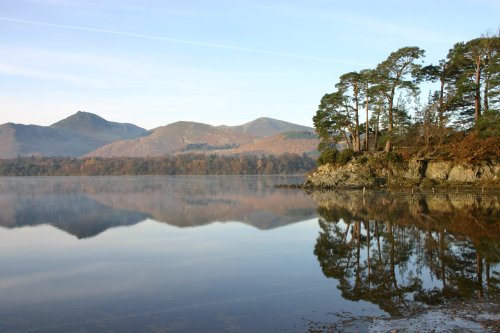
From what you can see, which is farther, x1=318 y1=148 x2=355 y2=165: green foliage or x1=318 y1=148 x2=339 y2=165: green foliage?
x1=318 y1=148 x2=339 y2=165: green foliage

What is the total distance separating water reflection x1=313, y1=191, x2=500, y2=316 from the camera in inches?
514

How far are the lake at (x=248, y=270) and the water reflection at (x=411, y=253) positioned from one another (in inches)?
1.7

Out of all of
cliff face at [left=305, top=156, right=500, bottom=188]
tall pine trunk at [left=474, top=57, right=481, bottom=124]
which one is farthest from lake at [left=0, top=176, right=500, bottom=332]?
tall pine trunk at [left=474, top=57, right=481, bottom=124]

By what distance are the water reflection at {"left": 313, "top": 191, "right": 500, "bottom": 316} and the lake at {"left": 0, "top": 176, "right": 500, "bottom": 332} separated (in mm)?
43

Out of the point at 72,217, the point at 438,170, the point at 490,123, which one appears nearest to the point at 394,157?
the point at 438,170

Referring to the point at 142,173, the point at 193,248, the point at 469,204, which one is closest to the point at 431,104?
the point at 469,204

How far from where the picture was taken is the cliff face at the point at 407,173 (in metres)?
47.0

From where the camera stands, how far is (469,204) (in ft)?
109

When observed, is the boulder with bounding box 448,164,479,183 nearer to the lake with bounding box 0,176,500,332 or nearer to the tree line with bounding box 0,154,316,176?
the lake with bounding box 0,176,500,332

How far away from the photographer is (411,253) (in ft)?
59.5

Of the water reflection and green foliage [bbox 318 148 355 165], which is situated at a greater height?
green foliage [bbox 318 148 355 165]

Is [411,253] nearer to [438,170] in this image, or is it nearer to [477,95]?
[438,170]

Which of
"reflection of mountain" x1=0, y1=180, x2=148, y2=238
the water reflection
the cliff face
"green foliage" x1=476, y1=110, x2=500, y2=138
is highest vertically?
"green foliage" x1=476, y1=110, x2=500, y2=138

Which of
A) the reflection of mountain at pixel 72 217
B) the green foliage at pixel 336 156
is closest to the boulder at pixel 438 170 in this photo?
the green foliage at pixel 336 156
